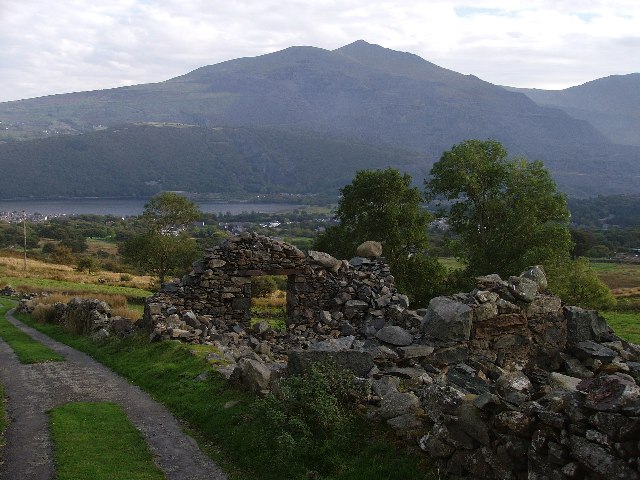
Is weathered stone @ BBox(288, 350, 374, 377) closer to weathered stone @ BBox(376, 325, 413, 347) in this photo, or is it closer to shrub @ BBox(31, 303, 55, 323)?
weathered stone @ BBox(376, 325, 413, 347)

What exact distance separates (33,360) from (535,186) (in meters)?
31.5

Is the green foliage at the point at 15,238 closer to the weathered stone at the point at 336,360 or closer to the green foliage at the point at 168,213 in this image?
the green foliage at the point at 168,213

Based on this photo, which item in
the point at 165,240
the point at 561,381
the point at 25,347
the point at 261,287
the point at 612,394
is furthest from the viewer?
the point at 165,240

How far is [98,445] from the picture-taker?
12.1 m

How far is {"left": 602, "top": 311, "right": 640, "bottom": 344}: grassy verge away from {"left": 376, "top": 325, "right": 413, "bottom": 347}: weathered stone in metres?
22.0

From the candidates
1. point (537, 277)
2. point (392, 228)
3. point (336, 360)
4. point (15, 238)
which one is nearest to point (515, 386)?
point (336, 360)

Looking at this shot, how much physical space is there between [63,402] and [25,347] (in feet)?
31.0

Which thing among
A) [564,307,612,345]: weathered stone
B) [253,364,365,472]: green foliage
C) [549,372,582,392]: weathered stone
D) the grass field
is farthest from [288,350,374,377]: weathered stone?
the grass field

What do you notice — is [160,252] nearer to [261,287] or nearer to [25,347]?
[261,287]

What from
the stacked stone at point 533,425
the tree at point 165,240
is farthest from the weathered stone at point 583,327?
the tree at point 165,240

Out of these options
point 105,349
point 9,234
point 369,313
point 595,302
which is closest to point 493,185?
point 595,302

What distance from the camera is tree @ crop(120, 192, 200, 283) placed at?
5925 centimetres

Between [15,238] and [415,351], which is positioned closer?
[415,351]

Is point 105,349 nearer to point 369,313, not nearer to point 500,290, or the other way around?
point 369,313
